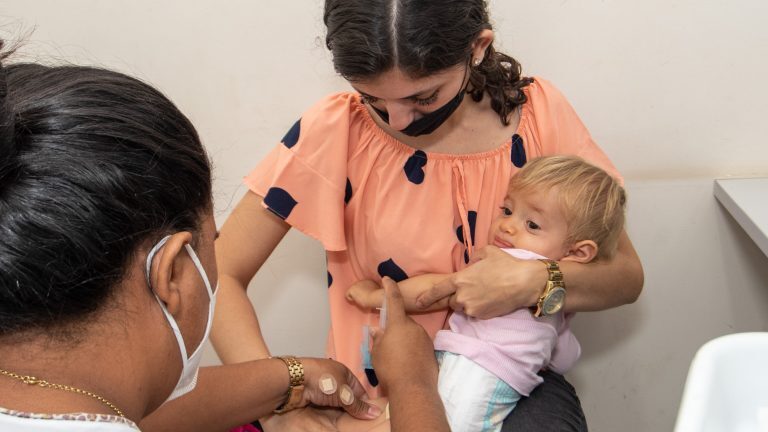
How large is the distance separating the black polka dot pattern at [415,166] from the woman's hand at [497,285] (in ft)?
0.78

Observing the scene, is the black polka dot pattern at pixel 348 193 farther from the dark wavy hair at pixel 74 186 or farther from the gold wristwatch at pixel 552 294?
the dark wavy hair at pixel 74 186

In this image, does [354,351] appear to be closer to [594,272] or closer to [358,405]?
[358,405]

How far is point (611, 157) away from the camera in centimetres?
177

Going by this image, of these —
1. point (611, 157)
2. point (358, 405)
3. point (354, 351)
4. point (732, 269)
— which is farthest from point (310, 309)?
point (732, 269)

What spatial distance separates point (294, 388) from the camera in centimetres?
132

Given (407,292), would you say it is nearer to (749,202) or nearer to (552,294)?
(552,294)

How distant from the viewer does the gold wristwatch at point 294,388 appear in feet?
4.34

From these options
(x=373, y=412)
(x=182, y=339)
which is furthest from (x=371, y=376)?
(x=182, y=339)

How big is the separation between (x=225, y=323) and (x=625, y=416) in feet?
4.18

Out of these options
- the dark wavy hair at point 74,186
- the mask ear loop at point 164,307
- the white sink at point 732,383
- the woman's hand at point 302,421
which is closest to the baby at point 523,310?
the woman's hand at point 302,421

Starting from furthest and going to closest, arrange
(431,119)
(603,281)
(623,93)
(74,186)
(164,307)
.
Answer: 1. (623,93)
2. (603,281)
3. (431,119)
4. (164,307)
5. (74,186)

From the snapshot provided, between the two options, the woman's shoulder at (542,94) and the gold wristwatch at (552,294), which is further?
the woman's shoulder at (542,94)

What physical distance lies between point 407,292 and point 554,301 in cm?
31

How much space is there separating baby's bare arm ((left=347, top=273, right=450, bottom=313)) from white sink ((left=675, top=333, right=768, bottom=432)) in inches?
24.4
